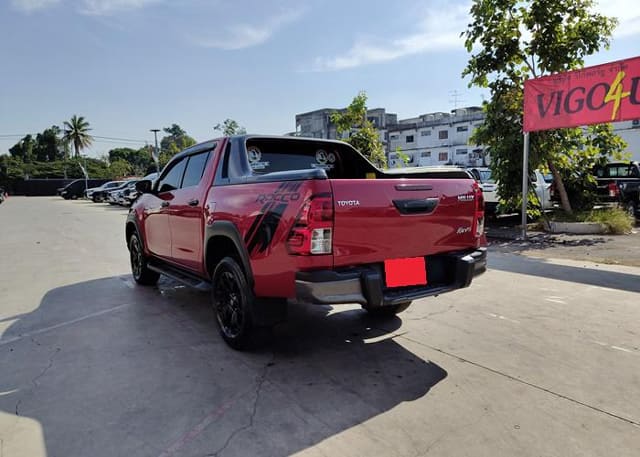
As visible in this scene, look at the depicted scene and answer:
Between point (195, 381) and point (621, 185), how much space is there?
42.2 feet

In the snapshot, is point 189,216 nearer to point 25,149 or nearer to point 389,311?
point 389,311

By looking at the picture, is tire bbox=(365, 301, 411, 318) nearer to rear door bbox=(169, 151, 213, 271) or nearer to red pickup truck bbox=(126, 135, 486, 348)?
red pickup truck bbox=(126, 135, 486, 348)

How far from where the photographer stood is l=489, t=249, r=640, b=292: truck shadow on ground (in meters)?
5.65

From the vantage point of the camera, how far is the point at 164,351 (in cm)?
361

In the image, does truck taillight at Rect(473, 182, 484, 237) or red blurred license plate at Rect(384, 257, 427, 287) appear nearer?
red blurred license plate at Rect(384, 257, 427, 287)

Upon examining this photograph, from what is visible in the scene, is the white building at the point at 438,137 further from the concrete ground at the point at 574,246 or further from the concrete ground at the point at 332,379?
the concrete ground at the point at 332,379

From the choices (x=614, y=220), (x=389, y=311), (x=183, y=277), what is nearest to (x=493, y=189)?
(x=614, y=220)

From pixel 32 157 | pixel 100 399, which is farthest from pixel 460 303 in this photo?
pixel 32 157

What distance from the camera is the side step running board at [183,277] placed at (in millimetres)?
4023

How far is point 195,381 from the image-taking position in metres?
3.05

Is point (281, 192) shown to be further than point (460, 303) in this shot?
No

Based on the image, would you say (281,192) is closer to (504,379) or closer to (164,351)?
(164,351)

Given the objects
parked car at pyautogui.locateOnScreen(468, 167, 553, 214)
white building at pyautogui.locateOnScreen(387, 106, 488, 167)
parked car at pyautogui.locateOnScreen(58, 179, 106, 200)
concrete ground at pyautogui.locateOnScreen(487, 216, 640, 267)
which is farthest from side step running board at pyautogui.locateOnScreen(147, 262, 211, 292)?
white building at pyautogui.locateOnScreen(387, 106, 488, 167)

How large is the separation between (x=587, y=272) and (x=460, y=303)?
270cm
